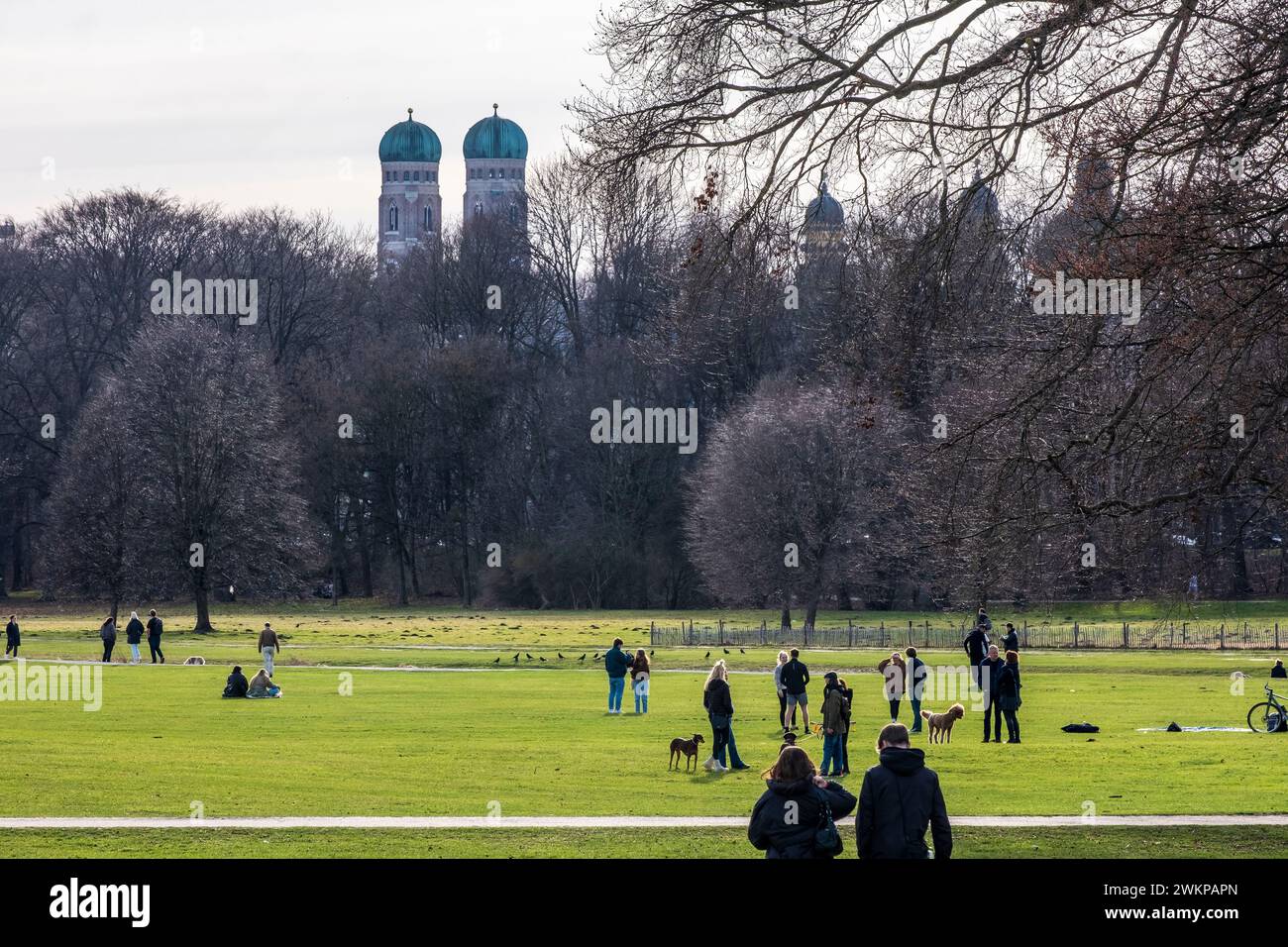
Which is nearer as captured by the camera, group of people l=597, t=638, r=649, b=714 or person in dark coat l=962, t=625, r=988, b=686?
group of people l=597, t=638, r=649, b=714

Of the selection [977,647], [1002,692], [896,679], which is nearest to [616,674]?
[896,679]

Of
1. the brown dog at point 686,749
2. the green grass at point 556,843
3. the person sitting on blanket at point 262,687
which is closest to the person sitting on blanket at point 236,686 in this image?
the person sitting on blanket at point 262,687

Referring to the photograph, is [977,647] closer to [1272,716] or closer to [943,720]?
[1272,716]

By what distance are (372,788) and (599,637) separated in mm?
41063

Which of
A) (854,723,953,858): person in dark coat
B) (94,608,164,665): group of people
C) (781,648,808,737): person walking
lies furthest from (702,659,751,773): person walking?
(94,608,164,665): group of people

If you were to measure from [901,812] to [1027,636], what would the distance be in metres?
49.3

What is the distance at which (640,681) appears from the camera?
34875 mm

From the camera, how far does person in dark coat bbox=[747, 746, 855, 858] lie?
12.0 m

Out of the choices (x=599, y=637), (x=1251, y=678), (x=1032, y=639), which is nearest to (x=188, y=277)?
(x=599, y=637)

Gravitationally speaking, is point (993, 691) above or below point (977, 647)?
below

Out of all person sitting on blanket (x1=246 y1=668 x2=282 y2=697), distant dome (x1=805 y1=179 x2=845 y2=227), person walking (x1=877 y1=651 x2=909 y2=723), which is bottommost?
person sitting on blanket (x1=246 y1=668 x2=282 y2=697)

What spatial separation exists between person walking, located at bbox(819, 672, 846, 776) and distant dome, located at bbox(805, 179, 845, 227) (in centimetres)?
819

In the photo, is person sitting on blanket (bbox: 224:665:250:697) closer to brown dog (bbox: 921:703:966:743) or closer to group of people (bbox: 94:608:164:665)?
group of people (bbox: 94:608:164:665)
